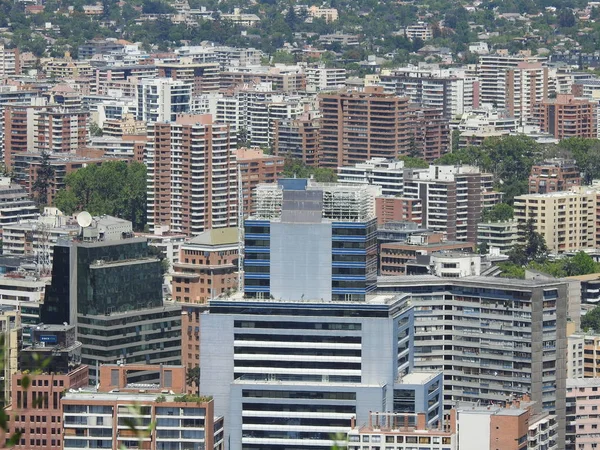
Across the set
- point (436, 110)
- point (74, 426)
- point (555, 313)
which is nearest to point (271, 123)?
point (436, 110)

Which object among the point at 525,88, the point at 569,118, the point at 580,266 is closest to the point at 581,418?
the point at 580,266

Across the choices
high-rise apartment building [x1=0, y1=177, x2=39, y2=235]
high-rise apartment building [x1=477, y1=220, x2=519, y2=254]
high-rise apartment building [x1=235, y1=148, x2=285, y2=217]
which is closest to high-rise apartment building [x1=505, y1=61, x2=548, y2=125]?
high-rise apartment building [x1=235, y1=148, x2=285, y2=217]

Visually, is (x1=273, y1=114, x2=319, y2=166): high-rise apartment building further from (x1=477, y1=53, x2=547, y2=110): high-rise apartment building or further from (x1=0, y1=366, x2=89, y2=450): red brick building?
(x1=0, y1=366, x2=89, y2=450): red brick building

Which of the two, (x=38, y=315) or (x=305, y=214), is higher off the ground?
(x=305, y=214)

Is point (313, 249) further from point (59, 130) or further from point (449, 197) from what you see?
point (59, 130)

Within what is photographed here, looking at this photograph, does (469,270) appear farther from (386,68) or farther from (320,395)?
(386,68)
